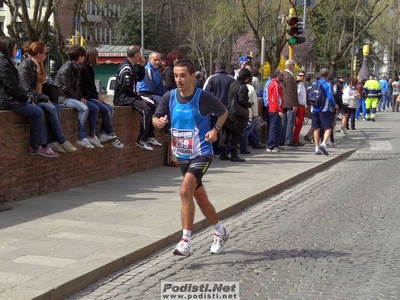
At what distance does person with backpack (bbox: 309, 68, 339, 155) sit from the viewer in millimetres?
17547

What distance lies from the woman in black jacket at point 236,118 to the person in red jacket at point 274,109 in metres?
2.18

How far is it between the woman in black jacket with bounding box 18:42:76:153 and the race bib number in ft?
11.5

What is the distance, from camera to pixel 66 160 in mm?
11617

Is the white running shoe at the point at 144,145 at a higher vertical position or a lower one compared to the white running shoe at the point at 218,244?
higher

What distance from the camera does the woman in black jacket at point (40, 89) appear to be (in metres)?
11.0

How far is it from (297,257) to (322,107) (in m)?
9.99

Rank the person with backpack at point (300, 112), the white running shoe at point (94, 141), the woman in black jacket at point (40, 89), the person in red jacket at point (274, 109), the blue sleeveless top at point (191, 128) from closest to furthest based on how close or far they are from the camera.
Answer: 1. the blue sleeveless top at point (191, 128)
2. the woman in black jacket at point (40, 89)
3. the white running shoe at point (94, 141)
4. the person in red jacket at point (274, 109)
5. the person with backpack at point (300, 112)

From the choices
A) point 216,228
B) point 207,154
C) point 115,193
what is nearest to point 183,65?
point 207,154

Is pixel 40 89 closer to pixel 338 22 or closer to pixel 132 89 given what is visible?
pixel 132 89

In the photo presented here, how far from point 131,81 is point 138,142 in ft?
3.43

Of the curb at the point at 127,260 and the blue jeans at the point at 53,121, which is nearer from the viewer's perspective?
the curb at the point at 127,260

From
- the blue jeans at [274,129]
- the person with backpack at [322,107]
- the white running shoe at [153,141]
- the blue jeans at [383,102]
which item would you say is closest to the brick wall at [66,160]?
the white running shoe at [153,141]

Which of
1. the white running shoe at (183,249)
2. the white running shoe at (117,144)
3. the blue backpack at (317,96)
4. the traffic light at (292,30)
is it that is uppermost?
the traffic light at (292,30)

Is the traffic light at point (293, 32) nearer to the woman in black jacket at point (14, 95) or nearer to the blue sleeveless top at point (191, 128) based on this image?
the woman in black jacket at point (14, 95)
